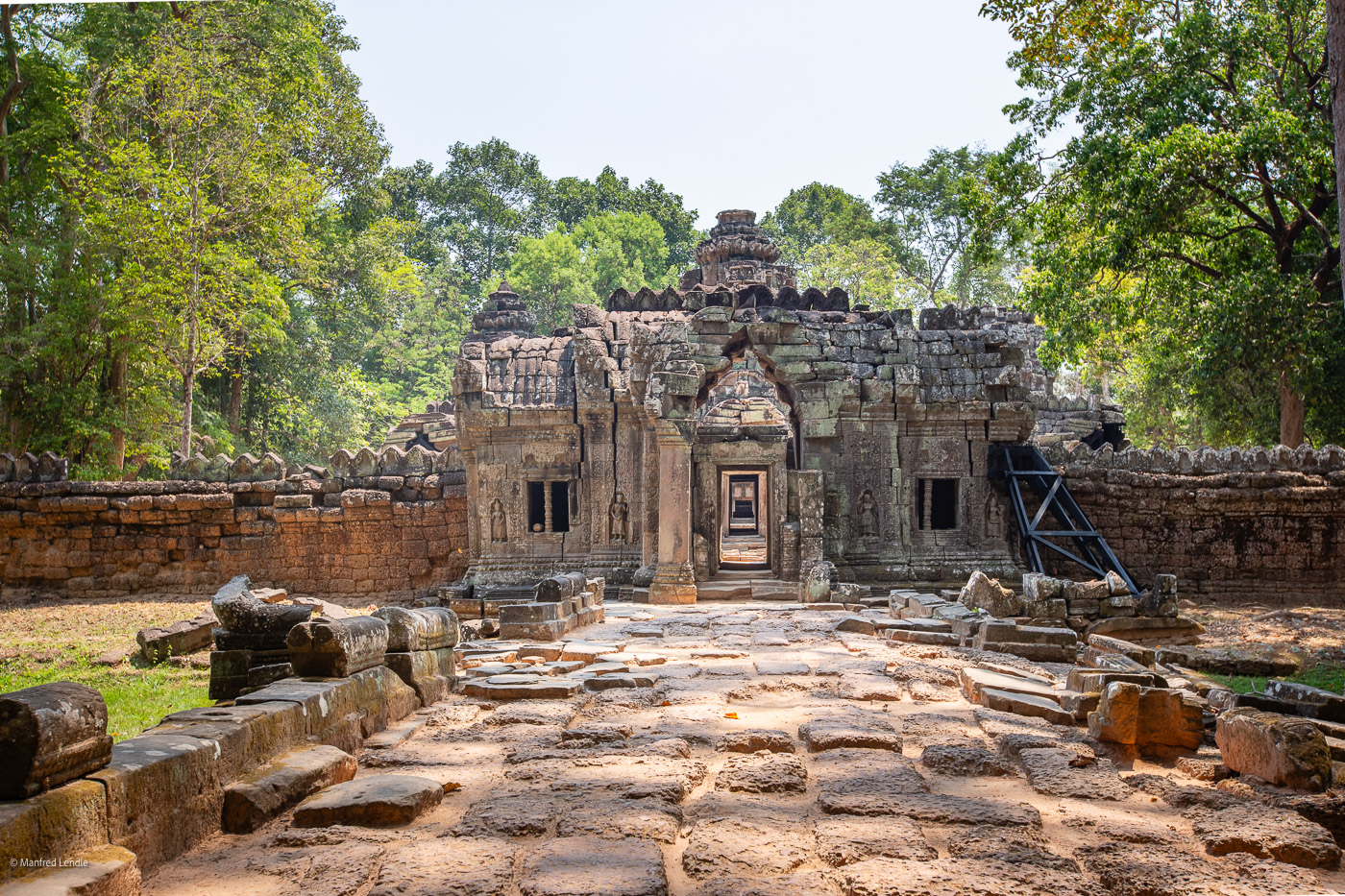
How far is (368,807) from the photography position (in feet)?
11.2

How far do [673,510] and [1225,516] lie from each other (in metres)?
8.62

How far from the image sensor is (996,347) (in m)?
13.9

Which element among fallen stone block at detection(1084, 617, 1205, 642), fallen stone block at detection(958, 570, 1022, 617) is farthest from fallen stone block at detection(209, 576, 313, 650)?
fallen stone block at detection(1084, 617, 1205, 642)

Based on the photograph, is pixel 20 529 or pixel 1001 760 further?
pixel 20 529

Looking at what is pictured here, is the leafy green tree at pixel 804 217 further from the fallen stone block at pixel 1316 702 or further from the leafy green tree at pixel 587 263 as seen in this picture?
the fallen stone block at pixel 1316 702

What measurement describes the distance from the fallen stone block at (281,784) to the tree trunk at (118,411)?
14.6 metres

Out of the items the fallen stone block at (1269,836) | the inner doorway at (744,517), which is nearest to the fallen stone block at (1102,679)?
the fallen stone block at (1269,836)

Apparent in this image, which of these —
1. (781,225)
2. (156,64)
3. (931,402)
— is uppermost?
(781,225)

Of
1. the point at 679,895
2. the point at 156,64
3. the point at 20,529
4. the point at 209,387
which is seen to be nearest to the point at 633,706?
the point at 679,895

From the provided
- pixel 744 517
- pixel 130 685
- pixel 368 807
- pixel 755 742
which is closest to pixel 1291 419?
pixel 755 742

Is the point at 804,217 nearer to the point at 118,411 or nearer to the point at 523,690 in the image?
the point at 118,411

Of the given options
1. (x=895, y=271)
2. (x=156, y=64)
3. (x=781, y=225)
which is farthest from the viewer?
(x=781, y=225)

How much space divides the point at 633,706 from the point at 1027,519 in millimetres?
10204

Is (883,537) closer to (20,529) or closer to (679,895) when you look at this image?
(679,895)
